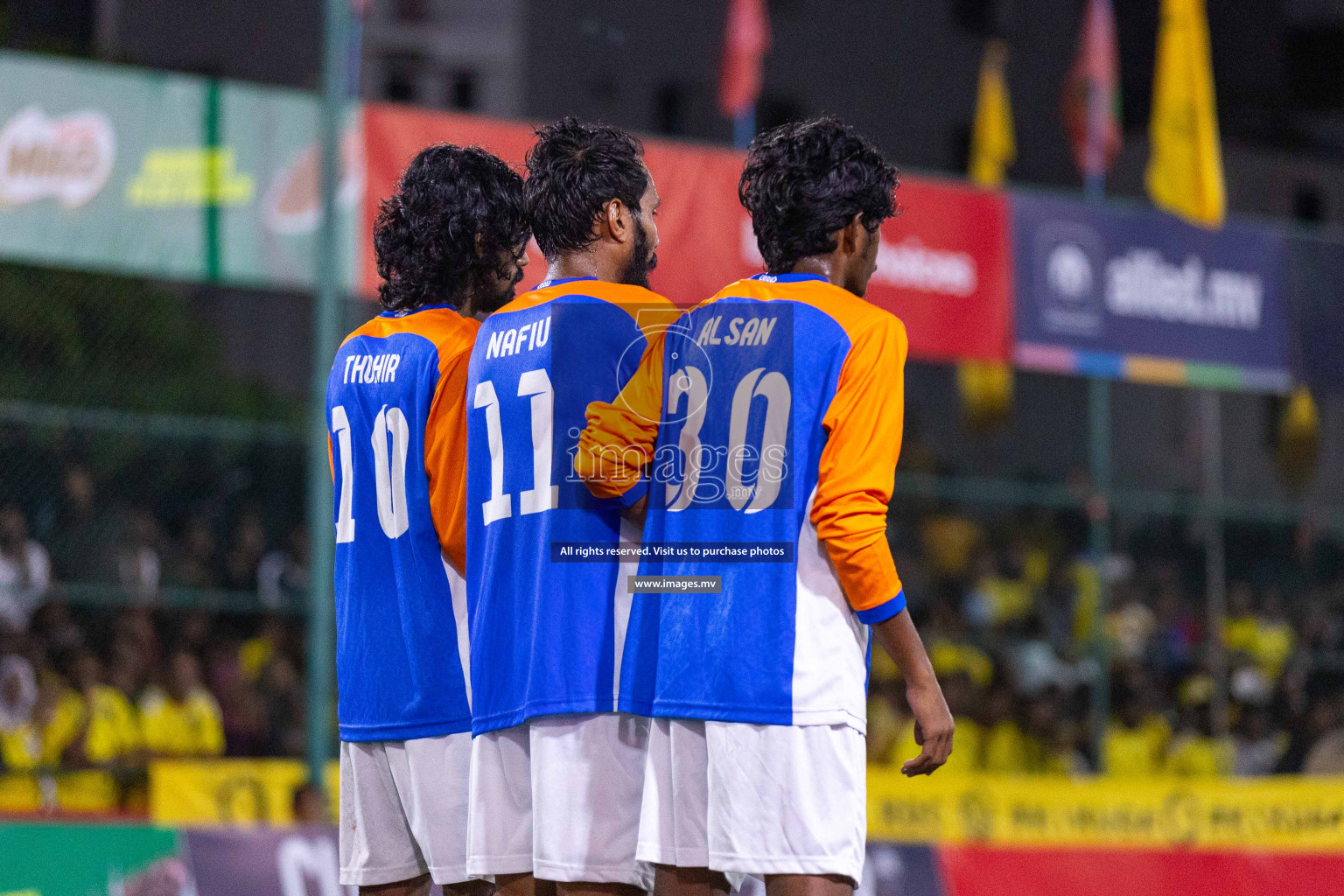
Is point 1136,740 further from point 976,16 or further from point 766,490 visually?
point 976,16

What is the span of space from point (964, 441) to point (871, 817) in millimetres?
17810

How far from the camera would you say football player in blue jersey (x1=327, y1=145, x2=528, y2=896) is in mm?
3920

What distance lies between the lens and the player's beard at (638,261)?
3945 millimetres

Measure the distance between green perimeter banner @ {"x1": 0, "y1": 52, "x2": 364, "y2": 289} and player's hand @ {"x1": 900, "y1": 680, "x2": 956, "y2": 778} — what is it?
6443 mm

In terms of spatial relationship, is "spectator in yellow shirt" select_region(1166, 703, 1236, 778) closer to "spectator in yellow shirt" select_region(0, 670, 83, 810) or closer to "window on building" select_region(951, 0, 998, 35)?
"spectator in yellow shirt" select_region(0, 670, 83, 810)

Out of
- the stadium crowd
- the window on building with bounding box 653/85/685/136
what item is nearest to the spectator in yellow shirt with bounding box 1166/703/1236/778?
the stadium crowd

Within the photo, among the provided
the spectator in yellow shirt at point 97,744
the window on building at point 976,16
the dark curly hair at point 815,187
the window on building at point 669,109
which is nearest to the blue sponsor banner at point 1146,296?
→ the spectator in yellow shirt at point 97,744

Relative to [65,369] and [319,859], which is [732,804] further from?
[65,369]

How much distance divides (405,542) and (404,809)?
25.3 inches

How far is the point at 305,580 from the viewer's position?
40.1 ft

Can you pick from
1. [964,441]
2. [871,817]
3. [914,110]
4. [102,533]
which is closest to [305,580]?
[102,533]

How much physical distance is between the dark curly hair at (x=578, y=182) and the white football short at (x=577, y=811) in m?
1.12

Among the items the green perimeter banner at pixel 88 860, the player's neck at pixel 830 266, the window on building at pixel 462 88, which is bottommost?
the green perimeter banner at pixel 88 860

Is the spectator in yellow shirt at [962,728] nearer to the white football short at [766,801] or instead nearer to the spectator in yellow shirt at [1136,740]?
the spectator in yellow shirt at [1136,740]
